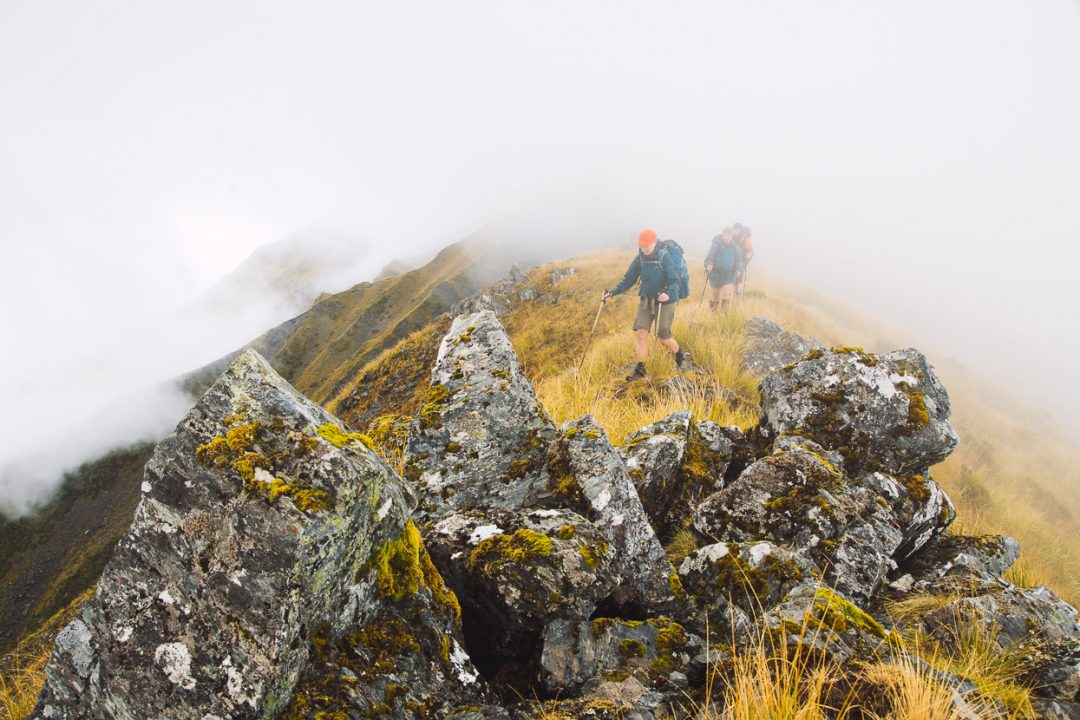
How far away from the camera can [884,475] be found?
572cm

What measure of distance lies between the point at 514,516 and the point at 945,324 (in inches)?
2379

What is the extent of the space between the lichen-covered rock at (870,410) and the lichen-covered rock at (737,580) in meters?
2.41

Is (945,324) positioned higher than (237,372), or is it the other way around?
(237,372)

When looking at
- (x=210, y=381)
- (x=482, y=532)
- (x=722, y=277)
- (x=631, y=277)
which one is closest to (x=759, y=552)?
(x=482, y=532)

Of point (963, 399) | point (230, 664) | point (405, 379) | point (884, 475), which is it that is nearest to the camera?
point (230, 664)

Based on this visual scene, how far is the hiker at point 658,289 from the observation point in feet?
38.5

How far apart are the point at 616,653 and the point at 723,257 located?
53.7 feet

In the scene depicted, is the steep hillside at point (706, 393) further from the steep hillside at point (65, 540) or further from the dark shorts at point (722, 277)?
the steep hillside at point (65, 540)

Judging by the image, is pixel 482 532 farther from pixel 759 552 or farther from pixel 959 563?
pixel 959 563

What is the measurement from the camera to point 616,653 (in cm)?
345

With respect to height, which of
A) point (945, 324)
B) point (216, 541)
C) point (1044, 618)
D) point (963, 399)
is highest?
point (216, 541)

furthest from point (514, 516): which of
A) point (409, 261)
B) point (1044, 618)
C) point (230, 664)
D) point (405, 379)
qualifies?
point (409, 261)

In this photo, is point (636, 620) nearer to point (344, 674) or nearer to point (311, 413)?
point (344, 674)

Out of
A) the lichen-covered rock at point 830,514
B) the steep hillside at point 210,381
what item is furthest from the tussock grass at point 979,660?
the steep hillside at point 210,381
